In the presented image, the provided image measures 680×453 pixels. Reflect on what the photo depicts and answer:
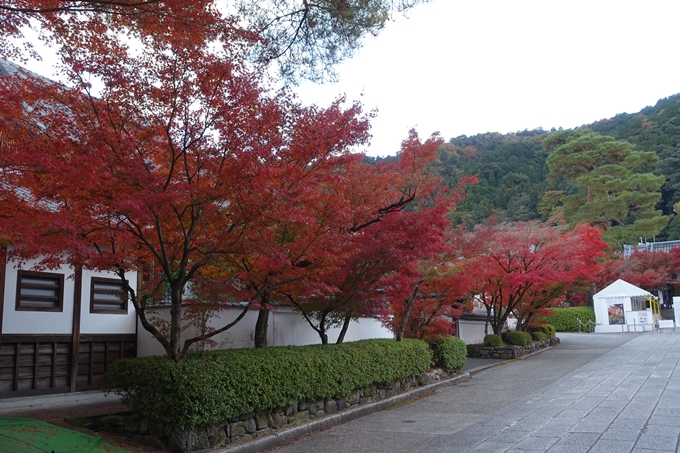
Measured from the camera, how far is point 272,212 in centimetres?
727

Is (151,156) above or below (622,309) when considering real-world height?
above

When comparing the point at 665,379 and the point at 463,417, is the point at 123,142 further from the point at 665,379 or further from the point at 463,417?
the point at 665,379

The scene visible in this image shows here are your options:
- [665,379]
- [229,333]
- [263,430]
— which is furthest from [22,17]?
[665,379]

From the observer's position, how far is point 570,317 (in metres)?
38.4

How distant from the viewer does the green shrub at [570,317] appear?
37.9 m

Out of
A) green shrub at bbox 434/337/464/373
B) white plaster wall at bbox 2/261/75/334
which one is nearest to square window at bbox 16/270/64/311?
white plaster wall at bbox 2/261/75/334

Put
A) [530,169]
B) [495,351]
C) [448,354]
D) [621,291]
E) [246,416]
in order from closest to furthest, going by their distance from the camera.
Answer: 1. [246,416]
2. [448,354]
3. [495,351]
4. [621,291]
5. [530,169]

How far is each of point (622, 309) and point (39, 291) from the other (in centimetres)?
3422

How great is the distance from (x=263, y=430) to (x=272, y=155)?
13.7ft

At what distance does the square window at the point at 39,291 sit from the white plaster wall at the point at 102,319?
570 mm

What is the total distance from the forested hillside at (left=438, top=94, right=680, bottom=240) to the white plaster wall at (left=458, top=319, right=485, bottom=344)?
14.9 metres

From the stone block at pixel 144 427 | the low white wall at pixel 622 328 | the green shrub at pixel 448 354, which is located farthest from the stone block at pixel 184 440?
the low white wall at pixel 622 328

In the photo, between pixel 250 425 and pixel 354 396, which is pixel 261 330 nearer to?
pixel 354 396

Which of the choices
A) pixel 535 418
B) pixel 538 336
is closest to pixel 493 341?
pixel 538 336
